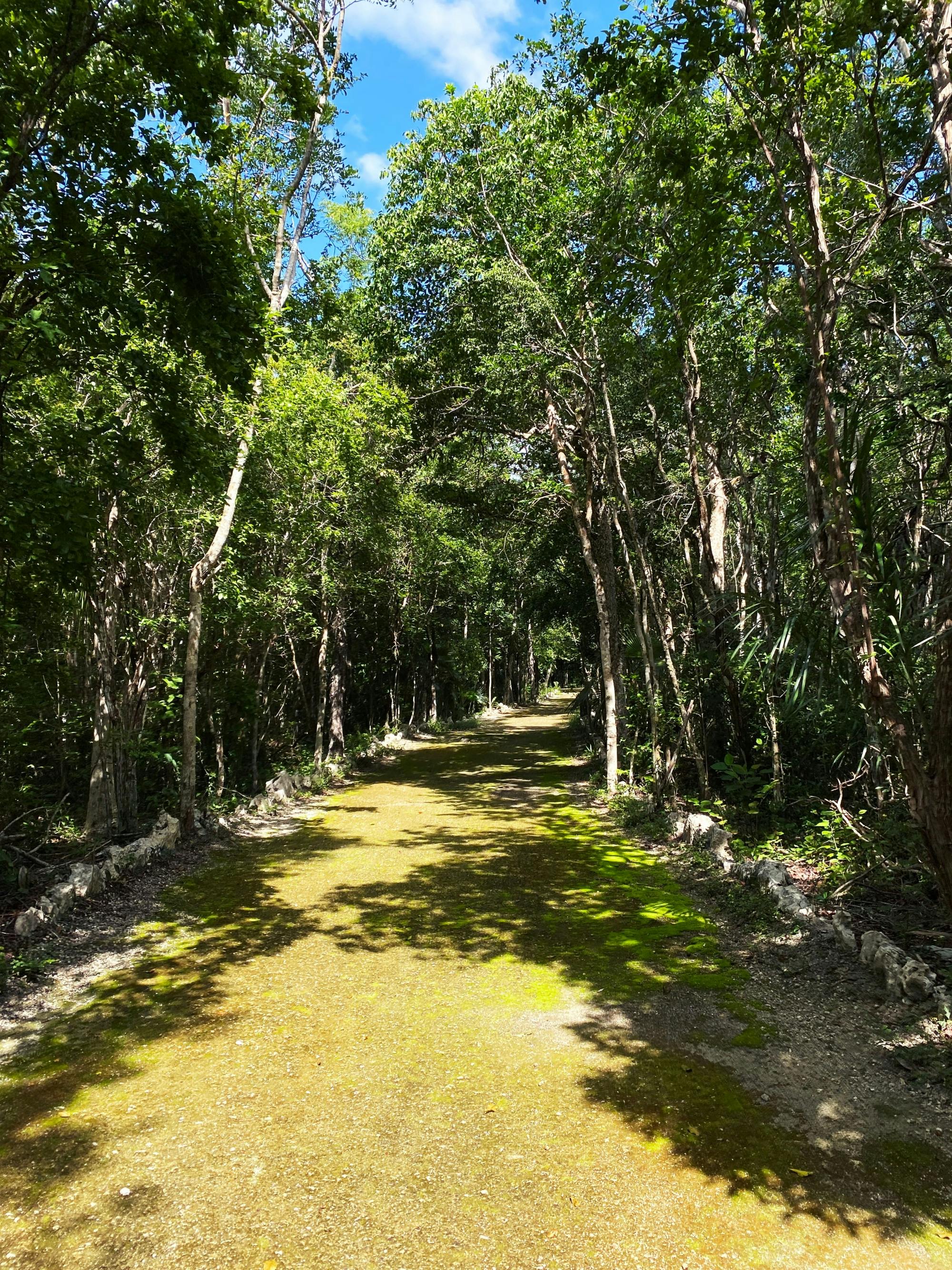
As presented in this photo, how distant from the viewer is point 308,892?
7.05 metres

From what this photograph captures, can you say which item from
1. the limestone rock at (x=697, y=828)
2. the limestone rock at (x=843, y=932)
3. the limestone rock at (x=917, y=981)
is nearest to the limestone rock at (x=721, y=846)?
the limestone rock at (x=697, y=828)

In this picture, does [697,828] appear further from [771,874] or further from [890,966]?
[890,966]

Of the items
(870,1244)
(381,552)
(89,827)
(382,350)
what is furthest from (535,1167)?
(381,552)

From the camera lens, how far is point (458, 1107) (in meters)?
3.43

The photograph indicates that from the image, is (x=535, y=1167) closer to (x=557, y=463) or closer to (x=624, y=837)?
(x=624, y=837)

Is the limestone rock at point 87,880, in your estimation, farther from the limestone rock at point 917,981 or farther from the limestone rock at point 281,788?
the limestone rock at point 917,981

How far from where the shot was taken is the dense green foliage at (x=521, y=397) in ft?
13.0

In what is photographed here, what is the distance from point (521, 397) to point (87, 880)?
28.9ft

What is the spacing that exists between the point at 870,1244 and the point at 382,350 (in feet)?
39.6

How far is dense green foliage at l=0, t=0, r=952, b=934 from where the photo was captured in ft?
13.0

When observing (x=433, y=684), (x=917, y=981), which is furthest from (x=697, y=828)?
(x=433, y=684)

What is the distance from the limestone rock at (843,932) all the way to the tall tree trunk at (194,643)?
6865mm

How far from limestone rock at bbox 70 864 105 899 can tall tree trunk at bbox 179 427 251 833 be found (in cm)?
212

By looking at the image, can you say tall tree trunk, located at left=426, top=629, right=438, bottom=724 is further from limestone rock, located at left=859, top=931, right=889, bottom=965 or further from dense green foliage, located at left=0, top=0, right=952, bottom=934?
limestone rock, located at left=859, top=931, right=889, bottom=965
